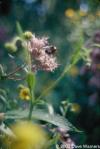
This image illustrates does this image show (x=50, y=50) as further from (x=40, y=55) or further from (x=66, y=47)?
(x=66, y=47)

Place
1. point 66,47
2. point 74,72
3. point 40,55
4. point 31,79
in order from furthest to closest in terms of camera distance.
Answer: point 66,47 < point 74,72 < point 40,55 < point 31,79

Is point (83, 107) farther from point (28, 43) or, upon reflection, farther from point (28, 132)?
point (28, 132)

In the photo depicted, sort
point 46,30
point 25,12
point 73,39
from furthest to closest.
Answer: point 25,12 → point 46,30 → point 73,39

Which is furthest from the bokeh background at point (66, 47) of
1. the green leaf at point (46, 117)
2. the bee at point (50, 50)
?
the green leaf at point (46, 117)

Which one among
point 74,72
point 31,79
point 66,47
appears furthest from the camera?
point 66,47

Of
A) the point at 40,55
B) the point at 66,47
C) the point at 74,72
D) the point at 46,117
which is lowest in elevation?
the point at 46,117

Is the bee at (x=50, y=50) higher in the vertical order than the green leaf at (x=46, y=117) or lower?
higher

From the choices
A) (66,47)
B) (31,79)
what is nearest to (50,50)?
(31,79)

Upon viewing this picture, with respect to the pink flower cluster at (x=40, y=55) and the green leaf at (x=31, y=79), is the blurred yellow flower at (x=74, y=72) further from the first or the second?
the green leaf at (x=31, y=79)

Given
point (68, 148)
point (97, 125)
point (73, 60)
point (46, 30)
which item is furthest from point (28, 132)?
point (46, 30)
